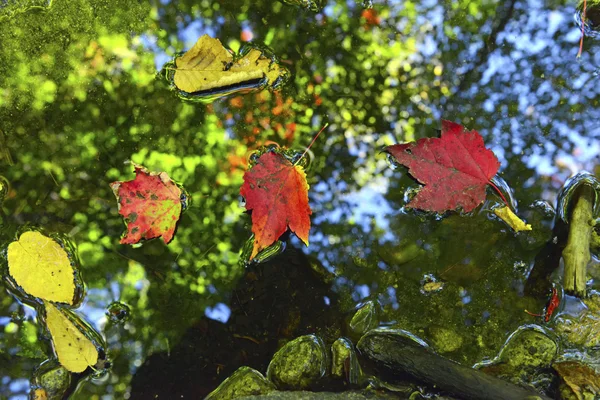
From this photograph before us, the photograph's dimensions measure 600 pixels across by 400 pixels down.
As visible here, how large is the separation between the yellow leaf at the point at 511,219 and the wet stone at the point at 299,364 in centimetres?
114

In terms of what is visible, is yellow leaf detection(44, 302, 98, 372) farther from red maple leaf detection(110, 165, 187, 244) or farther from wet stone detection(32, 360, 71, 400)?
red maple leaf detection(110, 165, 187, 244)

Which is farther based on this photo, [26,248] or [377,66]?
[377,66]

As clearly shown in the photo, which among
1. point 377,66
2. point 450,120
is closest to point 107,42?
point 377,66

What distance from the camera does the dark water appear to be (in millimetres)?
2178

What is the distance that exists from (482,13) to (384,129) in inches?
31.8

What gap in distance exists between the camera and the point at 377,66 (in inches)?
88.1

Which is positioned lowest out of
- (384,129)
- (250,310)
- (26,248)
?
(250,310)

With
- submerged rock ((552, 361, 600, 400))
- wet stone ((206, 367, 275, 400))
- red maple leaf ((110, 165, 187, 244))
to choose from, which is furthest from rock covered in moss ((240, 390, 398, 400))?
red maple leaf ((110, 165, 187, 244))

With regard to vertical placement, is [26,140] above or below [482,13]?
below

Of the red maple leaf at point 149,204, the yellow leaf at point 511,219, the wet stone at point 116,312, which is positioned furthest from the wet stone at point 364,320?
the wet stone at point 116,312

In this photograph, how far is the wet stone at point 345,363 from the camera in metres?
2.18

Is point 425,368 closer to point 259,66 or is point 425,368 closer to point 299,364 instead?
point 299,364

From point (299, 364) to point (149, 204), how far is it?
1122mm

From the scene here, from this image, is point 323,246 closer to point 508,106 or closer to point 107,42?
point 508,106
